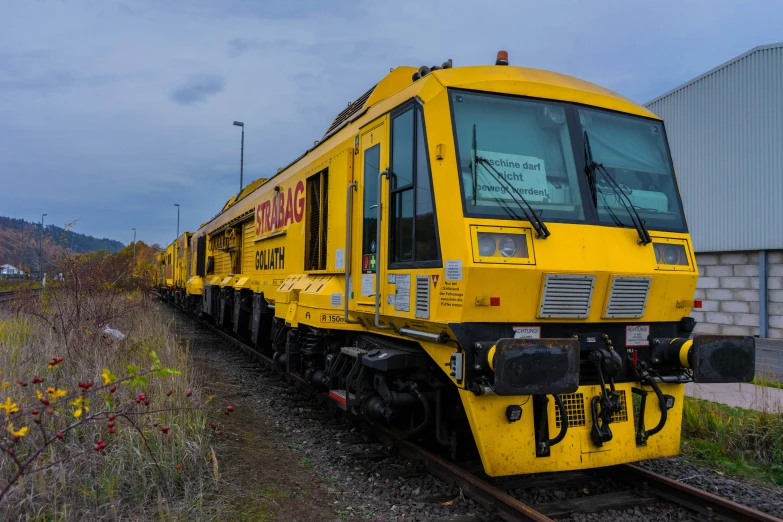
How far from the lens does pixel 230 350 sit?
40.6 ft

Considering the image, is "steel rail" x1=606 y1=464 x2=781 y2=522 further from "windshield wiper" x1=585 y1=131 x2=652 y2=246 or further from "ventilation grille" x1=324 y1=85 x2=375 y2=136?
"ventilation grille" x1=324 y1=85 x2=375 y2=136

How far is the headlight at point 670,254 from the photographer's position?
4.48 metres

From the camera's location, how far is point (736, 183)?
48.8 ft

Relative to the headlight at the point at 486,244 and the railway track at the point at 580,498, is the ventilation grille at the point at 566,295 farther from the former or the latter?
the railway track at the point at 580,498

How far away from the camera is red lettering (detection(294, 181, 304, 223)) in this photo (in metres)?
7.11

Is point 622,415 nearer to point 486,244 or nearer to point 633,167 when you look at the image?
point 486,244

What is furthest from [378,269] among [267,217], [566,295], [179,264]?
[179,264]

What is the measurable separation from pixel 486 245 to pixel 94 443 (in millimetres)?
3130

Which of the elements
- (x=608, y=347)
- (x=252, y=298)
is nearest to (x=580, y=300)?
(x=608, y=347)

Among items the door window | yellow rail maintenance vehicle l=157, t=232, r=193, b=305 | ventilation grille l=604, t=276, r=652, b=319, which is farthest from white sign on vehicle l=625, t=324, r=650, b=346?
yellow rail maintenance vehicle l=157, t=232, r=193, b=305

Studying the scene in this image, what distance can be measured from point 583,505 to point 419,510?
119cm

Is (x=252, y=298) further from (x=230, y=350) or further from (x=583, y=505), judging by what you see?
(x=583, y=505)

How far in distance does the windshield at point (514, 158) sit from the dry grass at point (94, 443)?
2.42m

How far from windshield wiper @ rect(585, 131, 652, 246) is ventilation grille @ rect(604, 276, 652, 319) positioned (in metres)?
0.34
